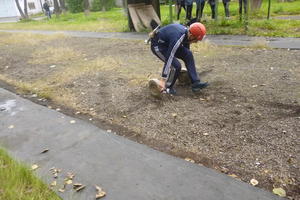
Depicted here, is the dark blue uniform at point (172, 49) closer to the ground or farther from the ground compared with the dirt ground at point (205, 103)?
farther from the ground

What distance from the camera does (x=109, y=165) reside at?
10.8ft

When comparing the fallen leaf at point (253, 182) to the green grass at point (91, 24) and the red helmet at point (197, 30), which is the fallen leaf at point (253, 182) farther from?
the green grass at point (91, 24)

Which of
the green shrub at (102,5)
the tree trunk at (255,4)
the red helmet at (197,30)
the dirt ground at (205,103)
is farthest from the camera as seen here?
the green shrub at (102,5)

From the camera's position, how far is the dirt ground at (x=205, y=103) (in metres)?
3.24

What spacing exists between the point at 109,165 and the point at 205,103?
1.95m

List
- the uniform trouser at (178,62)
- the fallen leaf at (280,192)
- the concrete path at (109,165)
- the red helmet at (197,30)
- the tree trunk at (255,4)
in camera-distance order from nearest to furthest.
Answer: the fallen leaf at (280,192) → the concrete path at (109,165) → the red helmet at (197,30) → the uniform trouser at (178,62) → the tree trunk at (255,4)

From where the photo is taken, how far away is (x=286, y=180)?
283 centimetres

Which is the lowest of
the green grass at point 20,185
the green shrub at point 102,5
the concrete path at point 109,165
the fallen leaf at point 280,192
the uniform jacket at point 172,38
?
the fallen leaf at point 280,192

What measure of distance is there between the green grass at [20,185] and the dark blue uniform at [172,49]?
2.47 metres

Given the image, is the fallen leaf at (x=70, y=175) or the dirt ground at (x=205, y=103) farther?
the dirt ground at (x=205, y=103)

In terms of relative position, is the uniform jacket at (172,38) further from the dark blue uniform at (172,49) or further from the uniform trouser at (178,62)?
the uniform trouser at (178,62)

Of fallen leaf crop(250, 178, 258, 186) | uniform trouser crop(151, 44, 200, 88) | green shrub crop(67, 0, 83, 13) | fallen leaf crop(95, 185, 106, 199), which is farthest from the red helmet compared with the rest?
green shrub crop(67, 0, 83, 13)

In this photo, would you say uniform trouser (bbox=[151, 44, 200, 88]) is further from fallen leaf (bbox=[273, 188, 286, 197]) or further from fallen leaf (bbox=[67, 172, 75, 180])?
fallen leaf (bbox=[273, 188, 286, 197])

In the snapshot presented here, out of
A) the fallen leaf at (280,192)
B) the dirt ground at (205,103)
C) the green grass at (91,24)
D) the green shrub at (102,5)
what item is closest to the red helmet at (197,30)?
the dirt ground at (205,103)
